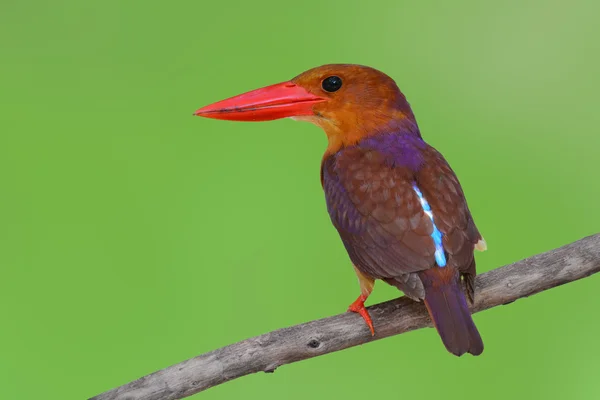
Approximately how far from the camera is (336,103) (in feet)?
8.61

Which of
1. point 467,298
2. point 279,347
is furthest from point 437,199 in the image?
point 279,347

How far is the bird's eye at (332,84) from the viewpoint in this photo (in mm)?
2609

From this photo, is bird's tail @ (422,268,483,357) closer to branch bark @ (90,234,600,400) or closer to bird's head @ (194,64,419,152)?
branch bark @ (90,234,600,400)

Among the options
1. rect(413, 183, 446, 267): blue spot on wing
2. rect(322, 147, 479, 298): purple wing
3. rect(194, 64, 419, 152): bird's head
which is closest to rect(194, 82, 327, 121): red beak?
rect(194, 64, 419, 152): bird's head

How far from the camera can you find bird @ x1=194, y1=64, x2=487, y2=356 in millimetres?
2189

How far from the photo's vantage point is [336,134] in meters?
2.66

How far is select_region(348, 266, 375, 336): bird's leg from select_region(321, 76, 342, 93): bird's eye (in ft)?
1.93

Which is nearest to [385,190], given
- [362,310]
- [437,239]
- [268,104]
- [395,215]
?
[395,215]

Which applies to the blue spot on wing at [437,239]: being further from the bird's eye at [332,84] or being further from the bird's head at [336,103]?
the bird's eye at [332,84]

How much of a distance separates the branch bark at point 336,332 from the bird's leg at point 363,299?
0.02 meters

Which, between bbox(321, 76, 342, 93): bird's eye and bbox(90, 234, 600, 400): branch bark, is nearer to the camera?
bbox(90, 234, 600, 400): branch bark

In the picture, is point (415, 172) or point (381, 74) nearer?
point (415, 172)

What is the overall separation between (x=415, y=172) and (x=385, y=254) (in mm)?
313

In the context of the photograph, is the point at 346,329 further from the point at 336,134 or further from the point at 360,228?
the point at 336,134
